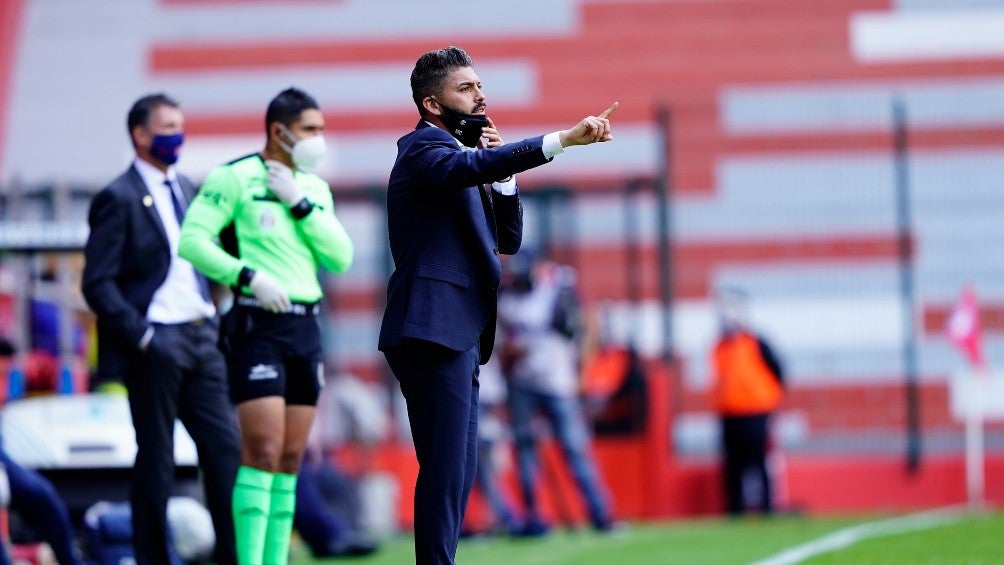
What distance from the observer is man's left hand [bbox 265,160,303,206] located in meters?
6.93

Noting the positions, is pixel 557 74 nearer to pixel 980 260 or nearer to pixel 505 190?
pixel 980 260

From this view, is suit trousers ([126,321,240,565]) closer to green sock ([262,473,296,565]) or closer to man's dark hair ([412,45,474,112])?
green sock ([262,473,296,565])

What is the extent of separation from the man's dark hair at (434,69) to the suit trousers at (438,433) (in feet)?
2.59

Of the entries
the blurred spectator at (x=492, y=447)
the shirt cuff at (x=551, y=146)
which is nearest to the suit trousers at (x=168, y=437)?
the shirt cuff at (x=551, y=146)

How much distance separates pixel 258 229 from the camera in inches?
275

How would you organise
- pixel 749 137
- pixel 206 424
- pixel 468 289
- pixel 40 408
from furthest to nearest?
pixel 749 137 < pixel 40 408 < pixel 206 424 < pixel 468 289

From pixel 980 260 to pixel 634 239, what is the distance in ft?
10.7

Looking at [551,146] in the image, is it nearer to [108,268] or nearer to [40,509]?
[108,268]

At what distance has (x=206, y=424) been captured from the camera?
7.11 meters

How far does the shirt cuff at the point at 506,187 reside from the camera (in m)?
5.80

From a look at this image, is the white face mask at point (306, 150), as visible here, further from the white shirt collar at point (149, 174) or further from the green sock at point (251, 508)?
the green sock at point (251, 508)

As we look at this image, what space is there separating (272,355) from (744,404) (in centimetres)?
839

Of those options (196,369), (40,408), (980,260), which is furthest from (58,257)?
(980,260)

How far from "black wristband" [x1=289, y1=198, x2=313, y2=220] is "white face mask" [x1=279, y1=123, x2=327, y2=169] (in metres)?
0.15
